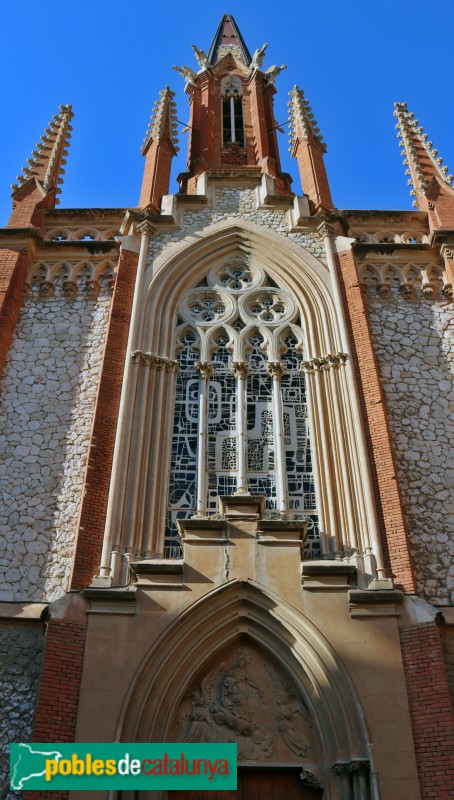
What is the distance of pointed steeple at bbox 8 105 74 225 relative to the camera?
15680 mm

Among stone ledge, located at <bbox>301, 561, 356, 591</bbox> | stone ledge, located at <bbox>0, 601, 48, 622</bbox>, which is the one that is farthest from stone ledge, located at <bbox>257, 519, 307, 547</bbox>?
stone ledge, located at <bbox>0, 601, 48, 622</bbox>

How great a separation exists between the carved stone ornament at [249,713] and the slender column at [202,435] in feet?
8.17

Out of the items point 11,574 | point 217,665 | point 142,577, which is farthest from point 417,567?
point 11,574

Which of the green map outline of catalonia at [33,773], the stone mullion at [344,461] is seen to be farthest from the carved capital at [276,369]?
the green map outline of catalonia at [33,773]

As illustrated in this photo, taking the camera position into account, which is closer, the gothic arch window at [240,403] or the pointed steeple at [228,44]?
the gothic arch window at [240,403]

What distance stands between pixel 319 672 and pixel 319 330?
20.4 ft

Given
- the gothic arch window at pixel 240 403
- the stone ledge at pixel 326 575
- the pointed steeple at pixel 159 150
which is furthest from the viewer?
the pointed steeple at pixel 159 150

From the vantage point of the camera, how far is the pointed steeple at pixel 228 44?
2300 cm

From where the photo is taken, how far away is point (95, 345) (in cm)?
1350

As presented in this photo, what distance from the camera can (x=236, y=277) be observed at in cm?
1499

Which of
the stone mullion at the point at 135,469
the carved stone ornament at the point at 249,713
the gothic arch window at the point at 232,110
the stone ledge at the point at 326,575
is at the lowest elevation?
the carved stone ornament at the point at 249,713

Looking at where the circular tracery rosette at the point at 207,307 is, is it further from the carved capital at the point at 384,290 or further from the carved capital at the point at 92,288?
the carved capital at the point at 384,290

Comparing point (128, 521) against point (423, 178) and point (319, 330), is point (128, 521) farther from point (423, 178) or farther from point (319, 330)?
point (423, 178)

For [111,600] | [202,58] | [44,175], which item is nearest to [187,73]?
[202,58]
